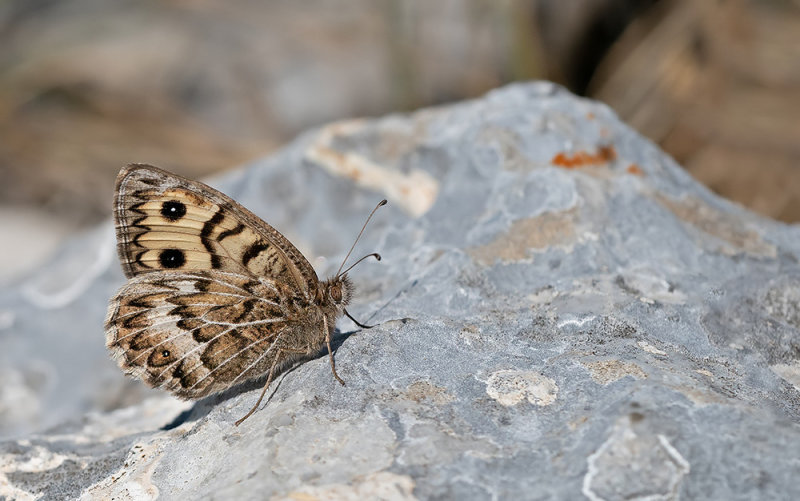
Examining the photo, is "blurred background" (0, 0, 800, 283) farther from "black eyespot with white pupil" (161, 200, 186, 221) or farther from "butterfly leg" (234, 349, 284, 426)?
"butterfly leg" (234, 349, 284, 426)

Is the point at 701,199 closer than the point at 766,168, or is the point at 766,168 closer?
the point at 701,199

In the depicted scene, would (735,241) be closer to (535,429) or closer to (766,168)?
(535,429)

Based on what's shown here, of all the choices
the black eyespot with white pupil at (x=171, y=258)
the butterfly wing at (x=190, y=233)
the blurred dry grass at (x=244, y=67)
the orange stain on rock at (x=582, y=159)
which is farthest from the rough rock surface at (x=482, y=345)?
the blurred dry grass at (x=244, y=67)

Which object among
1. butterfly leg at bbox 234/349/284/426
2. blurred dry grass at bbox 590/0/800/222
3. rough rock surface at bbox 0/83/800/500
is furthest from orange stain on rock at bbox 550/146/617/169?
blurred dry grass at bbox 590/0/800/222

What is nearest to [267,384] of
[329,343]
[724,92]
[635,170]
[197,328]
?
[329,343]

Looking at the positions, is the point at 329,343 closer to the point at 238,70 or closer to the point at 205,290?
the point at 205,290

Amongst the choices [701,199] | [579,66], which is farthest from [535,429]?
[579,66]
